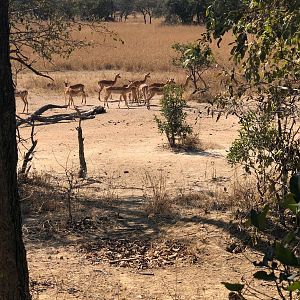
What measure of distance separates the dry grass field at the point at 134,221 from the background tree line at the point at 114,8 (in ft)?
7.85

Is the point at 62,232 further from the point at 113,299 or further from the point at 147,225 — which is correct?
the point at 113,299

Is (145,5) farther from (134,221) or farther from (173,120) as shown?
(134,221)

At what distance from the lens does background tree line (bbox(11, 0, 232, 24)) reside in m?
10.1

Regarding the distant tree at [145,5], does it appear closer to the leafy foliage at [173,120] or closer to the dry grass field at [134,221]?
the dry grass field at [134,221]

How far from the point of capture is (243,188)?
332 inches

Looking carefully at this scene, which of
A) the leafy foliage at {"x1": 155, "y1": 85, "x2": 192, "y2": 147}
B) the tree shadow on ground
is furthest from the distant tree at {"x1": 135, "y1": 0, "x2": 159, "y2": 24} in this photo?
the tree shadow on ground

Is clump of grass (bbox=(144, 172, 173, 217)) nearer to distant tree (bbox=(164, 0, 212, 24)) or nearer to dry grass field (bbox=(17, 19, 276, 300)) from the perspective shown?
dry grass field (bbox=(17, 19, 276, 300))

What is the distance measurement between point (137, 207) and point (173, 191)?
107cm

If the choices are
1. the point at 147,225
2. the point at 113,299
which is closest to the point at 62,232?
the point at 147,225

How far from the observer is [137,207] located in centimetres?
816

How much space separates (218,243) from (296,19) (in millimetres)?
2956

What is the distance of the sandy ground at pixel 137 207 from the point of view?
18.0 feet

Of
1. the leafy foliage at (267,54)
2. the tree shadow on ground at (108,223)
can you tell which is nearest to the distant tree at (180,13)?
the tree shadow on ground at (108,223)

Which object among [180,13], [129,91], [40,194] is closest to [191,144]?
[40,194]
